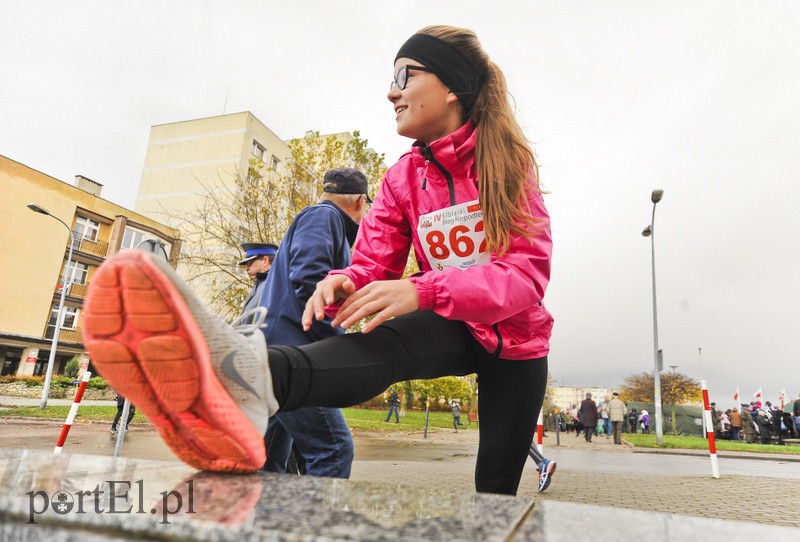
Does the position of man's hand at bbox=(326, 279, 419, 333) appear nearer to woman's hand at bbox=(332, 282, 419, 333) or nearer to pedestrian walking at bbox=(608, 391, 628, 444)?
woman's hand at bbox=(332, 282, 419, 333)

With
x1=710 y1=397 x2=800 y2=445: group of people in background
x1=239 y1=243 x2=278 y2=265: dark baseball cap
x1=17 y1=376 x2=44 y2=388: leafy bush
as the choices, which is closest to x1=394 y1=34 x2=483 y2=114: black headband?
x1=239 y1=243 x2=278 y2=265: dark baseball cap

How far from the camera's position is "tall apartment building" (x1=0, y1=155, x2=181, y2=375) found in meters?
29.7

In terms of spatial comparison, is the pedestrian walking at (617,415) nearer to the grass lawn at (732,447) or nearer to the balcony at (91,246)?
the grass lawn at (732,447)

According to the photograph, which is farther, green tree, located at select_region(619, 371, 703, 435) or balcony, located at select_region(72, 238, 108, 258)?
green tree, located at select_region(619, 371, 703, 435)

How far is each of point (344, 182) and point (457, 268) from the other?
167cm

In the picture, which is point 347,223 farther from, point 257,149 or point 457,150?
point 257,149

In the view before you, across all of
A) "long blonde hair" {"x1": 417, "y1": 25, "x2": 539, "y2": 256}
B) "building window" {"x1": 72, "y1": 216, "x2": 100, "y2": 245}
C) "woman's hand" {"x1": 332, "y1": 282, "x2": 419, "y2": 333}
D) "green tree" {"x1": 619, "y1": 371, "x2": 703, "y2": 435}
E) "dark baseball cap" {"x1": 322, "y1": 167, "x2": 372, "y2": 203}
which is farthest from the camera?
"green tree" {"x1": 619, "y1": 371, "x2": 703, "y2": 435}

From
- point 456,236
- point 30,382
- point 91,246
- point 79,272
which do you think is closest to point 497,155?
point 456,236

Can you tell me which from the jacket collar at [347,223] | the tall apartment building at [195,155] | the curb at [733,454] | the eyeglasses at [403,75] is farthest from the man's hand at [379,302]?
the tall apartment building at [195,155]

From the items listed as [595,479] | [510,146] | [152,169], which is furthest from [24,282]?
[510,146]

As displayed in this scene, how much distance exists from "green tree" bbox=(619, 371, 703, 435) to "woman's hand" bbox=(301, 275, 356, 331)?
187 feet

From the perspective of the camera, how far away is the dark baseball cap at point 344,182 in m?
3.13

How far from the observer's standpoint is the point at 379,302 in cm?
147

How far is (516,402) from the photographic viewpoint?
189 cm
